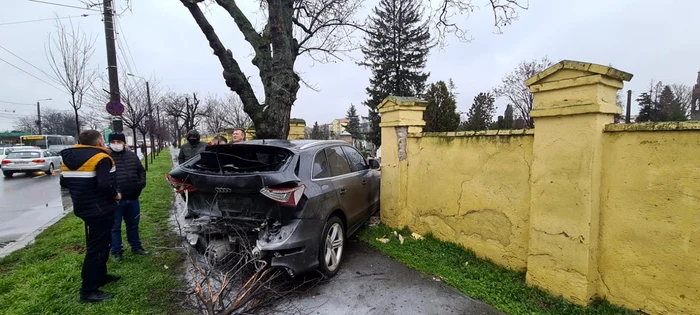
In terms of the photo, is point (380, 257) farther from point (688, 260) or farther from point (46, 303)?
point (46, 303)

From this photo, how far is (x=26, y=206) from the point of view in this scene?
28.0ft

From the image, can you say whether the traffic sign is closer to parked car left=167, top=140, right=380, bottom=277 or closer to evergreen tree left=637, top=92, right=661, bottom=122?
parked car left=167, top=140, right=380, bottom=277

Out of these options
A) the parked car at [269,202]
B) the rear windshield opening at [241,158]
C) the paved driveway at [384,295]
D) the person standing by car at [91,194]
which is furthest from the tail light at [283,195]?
the person standing by car at [91,194]

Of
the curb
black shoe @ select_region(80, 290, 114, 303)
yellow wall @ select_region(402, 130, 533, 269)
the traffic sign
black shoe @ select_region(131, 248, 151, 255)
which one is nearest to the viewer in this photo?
black shoe @ select_region(80, 290, 114, 303)

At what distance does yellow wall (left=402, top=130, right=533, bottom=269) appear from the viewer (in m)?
3.51

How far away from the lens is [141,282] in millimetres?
3477

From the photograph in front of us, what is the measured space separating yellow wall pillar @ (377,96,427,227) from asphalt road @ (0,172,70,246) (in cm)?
674

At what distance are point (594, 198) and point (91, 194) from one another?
472 centimetres

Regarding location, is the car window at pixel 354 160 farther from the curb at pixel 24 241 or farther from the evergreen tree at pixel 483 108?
the evergreen tree at pixel 483 108

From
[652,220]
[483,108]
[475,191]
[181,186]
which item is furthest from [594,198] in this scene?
[483,108]

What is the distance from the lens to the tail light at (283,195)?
3.04m

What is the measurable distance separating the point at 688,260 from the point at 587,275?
662mm

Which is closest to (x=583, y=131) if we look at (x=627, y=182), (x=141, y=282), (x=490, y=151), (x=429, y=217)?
(x=627, y=182)

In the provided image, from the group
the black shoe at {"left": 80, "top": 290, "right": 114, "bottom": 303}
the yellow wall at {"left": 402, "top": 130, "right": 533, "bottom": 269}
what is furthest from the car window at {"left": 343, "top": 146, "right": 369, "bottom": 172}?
the black shoe at {"left": 80, "top": 290, "right": 114, "bottom": 303}
